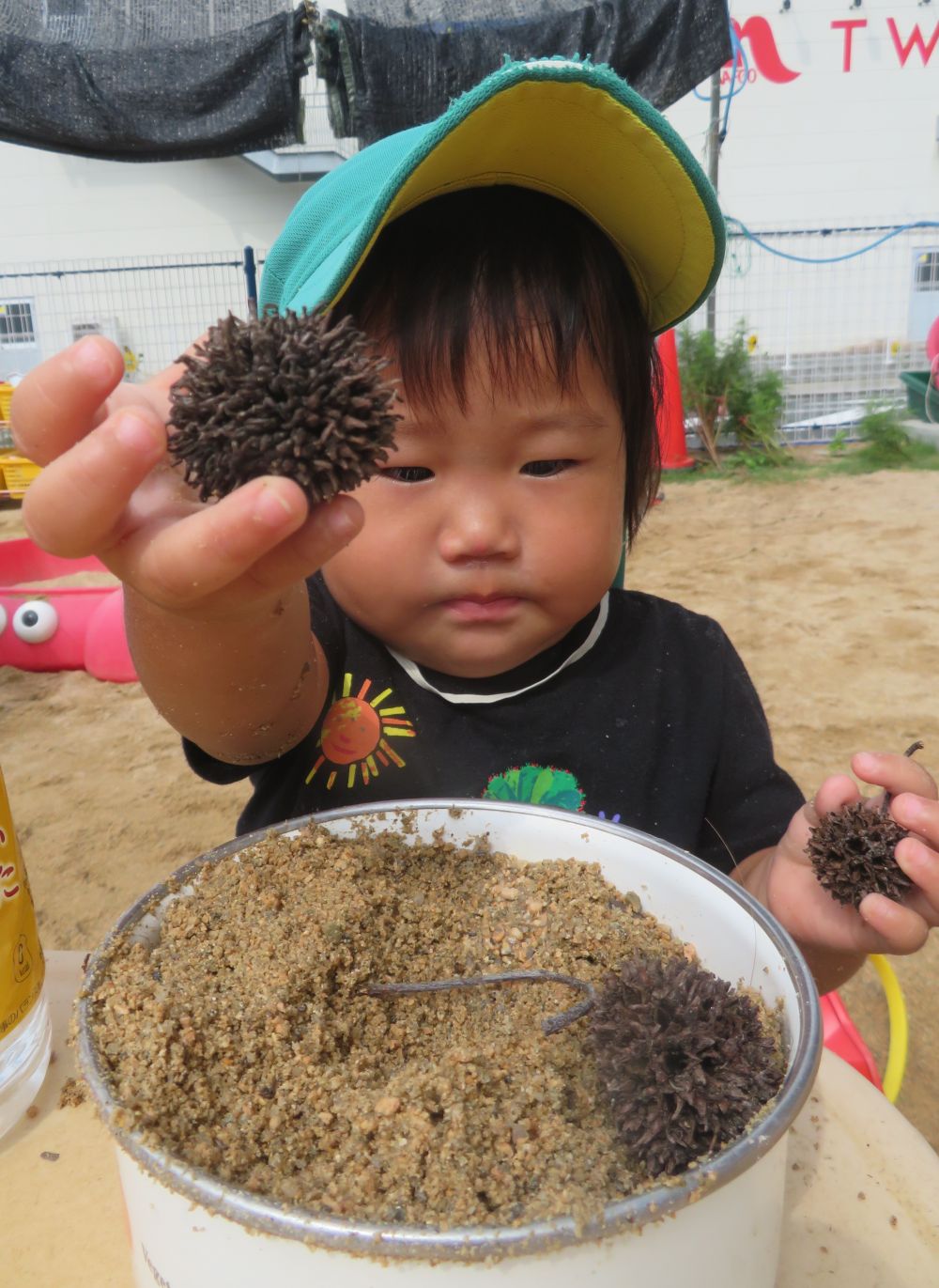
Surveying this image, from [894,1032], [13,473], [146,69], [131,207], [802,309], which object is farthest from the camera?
[131,207]

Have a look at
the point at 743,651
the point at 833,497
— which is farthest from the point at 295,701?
the point at 833,497

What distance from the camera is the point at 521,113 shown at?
79cm

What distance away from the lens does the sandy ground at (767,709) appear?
79.5 inches

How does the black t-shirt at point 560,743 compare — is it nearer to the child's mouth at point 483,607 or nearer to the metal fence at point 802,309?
the child's mouth at point 483,607

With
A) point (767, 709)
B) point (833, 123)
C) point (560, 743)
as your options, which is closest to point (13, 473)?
point (767, 709)

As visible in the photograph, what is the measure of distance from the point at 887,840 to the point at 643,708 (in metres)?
0.46

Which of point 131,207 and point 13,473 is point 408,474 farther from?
point 131,207

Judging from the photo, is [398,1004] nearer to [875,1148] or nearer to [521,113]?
[875,1148]

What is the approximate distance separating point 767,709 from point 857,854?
2.06 metres

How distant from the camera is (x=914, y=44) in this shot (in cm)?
812

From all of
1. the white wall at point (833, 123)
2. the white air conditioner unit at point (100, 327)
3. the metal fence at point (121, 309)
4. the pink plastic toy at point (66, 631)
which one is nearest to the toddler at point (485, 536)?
the pink plastic toy at point (66, 631)

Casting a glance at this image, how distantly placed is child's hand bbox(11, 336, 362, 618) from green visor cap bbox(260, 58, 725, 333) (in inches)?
11.6

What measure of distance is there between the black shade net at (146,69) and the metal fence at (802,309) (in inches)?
131

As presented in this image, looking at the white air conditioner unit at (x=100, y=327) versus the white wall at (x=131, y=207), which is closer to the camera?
the white air conditioner unit at (x=100, y=327)
